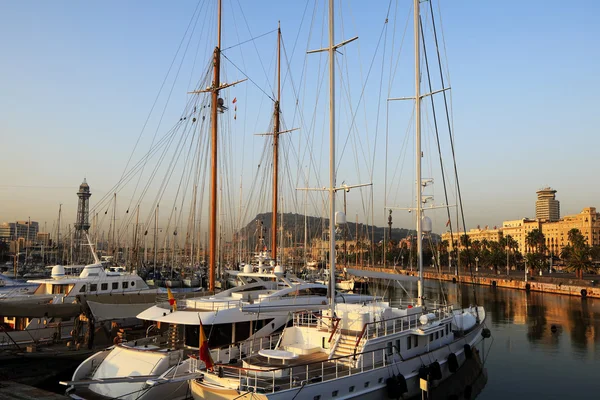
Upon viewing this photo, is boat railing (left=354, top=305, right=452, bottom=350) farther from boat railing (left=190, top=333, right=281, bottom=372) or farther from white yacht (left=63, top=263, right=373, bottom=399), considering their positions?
white yacht (left=63, top=263, right=373, bottom=399)

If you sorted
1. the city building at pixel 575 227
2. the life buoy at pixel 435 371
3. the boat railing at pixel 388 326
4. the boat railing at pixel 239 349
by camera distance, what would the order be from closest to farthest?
the boat railing at pixel 388 326 < the boat railing at pixel 239 349 < the life buoy at pixel 435 371 < the city building at pixel 575 227

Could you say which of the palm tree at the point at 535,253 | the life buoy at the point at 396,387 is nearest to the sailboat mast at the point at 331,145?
the life buoy at the point at 396,387

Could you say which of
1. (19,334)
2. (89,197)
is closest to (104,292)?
(19,334)

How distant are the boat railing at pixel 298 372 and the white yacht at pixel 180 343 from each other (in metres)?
2.72

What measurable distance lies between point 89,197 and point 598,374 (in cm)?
13032

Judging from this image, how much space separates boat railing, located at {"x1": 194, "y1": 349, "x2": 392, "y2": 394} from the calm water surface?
8120 millimetres

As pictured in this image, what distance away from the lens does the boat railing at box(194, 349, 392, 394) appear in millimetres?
14703

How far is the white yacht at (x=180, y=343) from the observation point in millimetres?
16812

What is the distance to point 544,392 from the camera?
881 inches

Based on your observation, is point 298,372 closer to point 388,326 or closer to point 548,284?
point 388,326

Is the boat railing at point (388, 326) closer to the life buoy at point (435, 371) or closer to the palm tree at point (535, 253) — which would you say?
the life buoy at point (435, 371)

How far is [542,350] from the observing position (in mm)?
31375

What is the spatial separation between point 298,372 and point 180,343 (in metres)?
6.17

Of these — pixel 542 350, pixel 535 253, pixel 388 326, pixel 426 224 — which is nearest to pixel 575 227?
pixel 535 253
